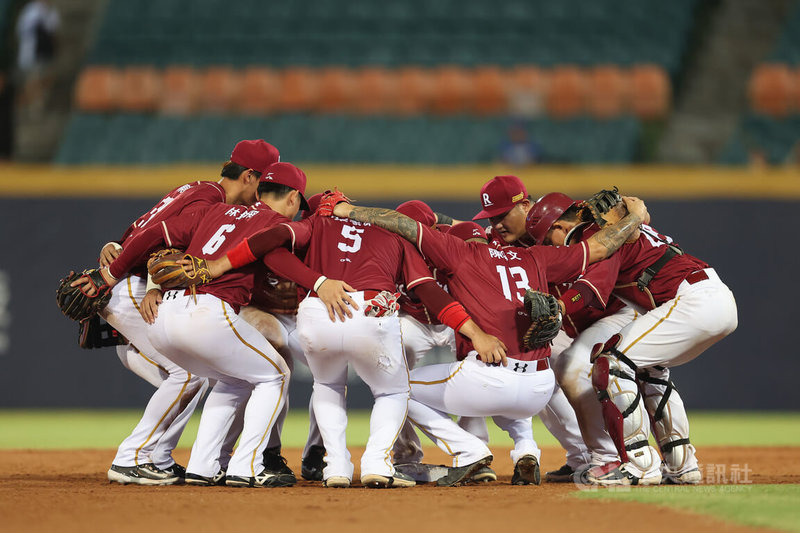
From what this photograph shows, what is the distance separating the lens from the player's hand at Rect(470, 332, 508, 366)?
16.5 feet

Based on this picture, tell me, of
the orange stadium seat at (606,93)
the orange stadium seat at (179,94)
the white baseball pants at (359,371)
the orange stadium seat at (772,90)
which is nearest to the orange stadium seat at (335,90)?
the orange stadium seat at (179,94)

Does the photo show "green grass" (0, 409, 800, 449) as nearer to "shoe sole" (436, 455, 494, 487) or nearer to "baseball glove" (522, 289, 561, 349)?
"shoe sole" (436, 455, 494, 487)

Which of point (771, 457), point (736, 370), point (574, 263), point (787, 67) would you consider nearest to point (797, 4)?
point (787, 67)

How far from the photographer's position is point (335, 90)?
13836 mm

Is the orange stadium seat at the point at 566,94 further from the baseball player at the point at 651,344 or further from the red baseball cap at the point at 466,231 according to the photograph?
the baseball player at the point at 651,344

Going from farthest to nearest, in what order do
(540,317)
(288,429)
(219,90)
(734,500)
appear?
1. (219,90)
2. (288,429)
3. (540,317)
4. (734,500)

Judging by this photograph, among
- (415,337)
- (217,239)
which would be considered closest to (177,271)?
(217,239)

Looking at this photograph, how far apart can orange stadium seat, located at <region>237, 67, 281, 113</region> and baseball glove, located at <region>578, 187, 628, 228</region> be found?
8462 millimetres

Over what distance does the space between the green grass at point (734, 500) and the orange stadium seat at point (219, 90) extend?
32.4 feet

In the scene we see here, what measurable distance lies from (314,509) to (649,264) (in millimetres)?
2593

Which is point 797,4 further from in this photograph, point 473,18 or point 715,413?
point 715,413

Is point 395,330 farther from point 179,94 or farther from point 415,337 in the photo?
point 179,94

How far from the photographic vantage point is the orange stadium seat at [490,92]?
13383 millimetres

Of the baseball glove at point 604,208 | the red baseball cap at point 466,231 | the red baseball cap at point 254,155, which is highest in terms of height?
the red baseball cap at point 254,155
